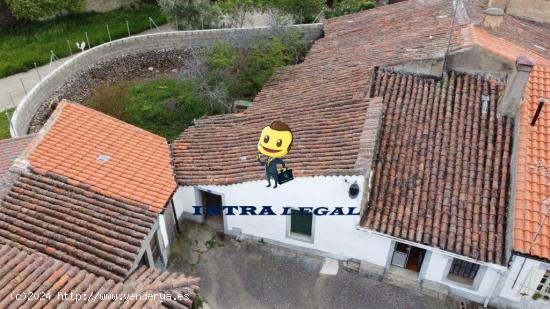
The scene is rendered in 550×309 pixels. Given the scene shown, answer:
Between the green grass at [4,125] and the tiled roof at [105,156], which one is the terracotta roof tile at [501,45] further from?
the green grass at [4,125]

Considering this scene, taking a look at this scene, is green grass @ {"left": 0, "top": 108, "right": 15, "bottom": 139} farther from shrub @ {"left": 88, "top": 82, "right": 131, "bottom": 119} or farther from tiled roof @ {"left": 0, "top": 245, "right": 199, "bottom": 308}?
tiled roof @ {"left": 0, "top": 245, "right": 199, "bottom": 308}

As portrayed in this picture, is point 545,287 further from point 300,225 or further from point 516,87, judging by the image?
point 300,225

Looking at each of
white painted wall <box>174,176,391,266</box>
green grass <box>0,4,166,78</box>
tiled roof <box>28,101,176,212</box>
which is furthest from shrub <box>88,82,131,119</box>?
white painted wall <box>174,176,391,266</box>

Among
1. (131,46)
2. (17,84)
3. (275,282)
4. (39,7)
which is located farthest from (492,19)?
(39,7)

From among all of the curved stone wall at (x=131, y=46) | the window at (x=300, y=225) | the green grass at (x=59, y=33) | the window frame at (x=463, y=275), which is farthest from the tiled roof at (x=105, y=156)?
the green grass at (x=59, y=33)

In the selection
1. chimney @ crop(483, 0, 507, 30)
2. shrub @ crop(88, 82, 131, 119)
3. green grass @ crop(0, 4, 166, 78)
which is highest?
chimney @ crop(483, 0, 507, 30)
